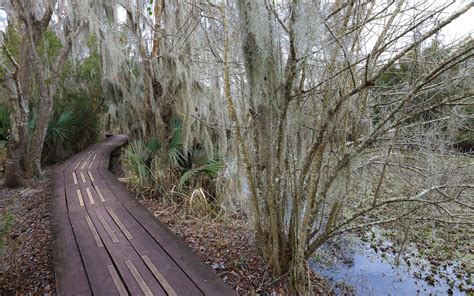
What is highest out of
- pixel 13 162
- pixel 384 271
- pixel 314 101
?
pixel 314 101

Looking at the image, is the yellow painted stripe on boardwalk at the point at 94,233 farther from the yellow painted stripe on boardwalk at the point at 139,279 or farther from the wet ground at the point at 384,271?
the wet ground at the point at 384,271

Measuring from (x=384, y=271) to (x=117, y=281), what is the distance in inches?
123

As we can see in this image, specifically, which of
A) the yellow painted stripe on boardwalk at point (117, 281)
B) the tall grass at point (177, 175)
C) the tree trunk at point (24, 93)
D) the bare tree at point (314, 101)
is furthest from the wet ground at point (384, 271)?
the tree trunk at point (24, 93)

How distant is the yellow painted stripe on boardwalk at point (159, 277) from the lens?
197 cm

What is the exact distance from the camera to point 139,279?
2092 mm

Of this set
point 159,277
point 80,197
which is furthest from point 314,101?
point 80,197

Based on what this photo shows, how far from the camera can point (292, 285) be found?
7.15ft

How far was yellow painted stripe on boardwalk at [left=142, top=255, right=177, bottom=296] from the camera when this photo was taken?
1973 mm

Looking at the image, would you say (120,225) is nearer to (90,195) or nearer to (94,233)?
(94,233)

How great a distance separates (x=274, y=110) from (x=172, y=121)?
3076 millimetres

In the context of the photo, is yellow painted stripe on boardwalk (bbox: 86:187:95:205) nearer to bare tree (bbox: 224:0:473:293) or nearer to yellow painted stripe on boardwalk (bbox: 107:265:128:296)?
yellow painted stripe on boardwalk (bbox: 107:265:128:296)

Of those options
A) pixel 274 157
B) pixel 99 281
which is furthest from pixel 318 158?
pixel 99 281

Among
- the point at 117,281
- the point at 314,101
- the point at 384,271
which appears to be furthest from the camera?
the point at 384,271

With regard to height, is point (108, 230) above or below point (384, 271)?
above
